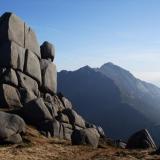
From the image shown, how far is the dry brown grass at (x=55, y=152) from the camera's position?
4591cm

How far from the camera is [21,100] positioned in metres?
69.1

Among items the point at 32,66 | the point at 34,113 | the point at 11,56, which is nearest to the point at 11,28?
the point at 11,56

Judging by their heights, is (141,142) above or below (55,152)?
above

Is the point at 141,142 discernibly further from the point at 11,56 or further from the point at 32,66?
the point at 11,56

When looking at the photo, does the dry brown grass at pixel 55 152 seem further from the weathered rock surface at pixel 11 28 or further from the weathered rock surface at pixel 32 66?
the weathered rock surface at pixel 11 28

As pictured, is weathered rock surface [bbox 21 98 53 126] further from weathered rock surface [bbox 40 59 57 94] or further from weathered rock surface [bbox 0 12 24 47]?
weathered rock surface [bbox 40 59 57 94]

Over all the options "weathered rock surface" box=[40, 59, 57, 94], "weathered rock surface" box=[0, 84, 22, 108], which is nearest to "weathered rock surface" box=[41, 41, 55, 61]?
"weathered rock surface" box=[40, 59, 57, 94]

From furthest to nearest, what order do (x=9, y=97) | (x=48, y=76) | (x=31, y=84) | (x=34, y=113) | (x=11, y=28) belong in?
(x=48, y=76) → (x=31, y=84) → (x=11, y=28) → (x=9, y=97) → (x=34, y=113)

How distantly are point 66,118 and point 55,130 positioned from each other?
7.42 meters

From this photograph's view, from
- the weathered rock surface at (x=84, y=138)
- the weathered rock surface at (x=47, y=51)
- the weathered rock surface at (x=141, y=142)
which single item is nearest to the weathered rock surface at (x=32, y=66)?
the weathered rock surface at (x=47, y=51)

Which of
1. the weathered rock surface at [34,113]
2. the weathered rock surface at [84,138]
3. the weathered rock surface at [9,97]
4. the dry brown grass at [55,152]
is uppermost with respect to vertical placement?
the weathered rock surface at [9,97]

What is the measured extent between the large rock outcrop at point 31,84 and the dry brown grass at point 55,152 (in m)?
5.24

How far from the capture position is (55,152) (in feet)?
163

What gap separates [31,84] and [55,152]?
87.5ft
